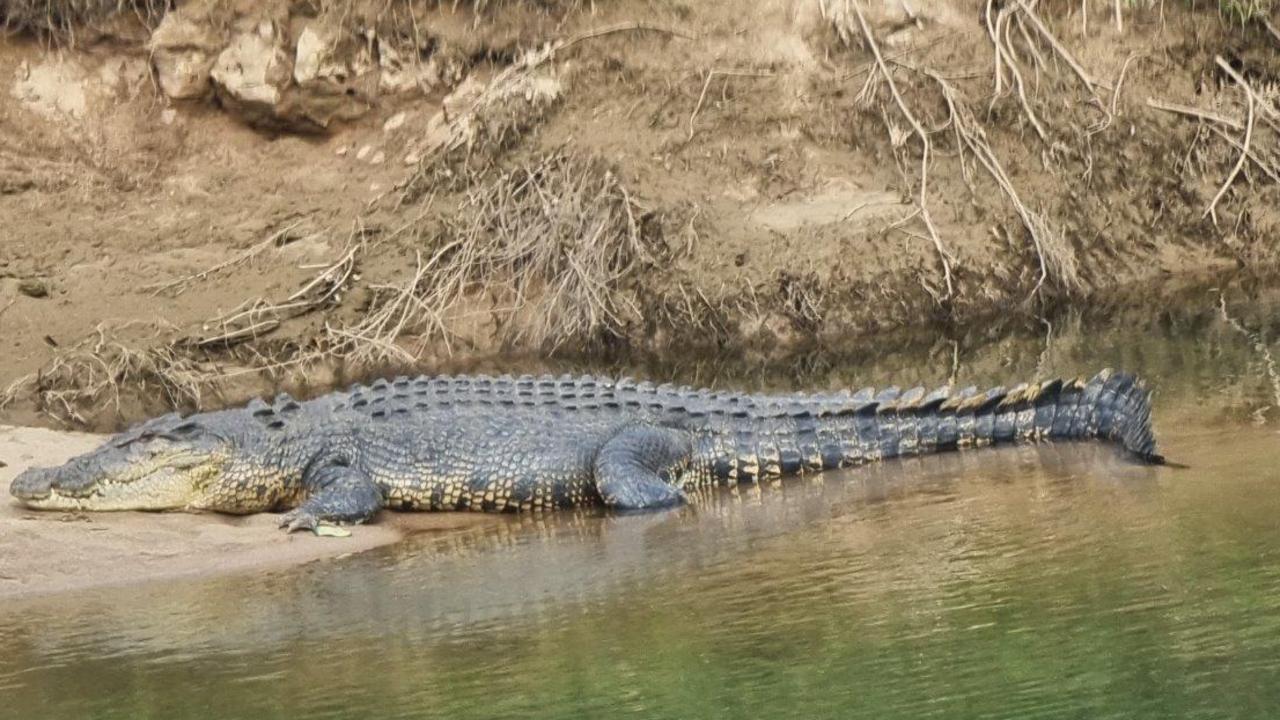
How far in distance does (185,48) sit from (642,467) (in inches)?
307

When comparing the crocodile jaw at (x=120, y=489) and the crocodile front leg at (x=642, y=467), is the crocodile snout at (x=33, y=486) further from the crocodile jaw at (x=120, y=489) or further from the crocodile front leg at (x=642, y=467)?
the crocodile front leg at (x=642, y=467)

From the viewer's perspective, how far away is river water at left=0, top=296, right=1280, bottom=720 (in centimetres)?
454

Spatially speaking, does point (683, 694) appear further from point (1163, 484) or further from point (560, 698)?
point (1163, 484)

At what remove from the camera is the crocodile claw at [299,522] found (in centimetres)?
797

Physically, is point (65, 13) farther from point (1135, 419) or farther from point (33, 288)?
point (1135, 419)

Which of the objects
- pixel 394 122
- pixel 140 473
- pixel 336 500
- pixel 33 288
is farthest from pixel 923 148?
pixel 140 473

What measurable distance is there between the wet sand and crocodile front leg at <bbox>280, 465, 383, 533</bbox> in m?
A: 0.07

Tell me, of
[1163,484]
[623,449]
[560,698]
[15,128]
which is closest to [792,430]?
[623,449]

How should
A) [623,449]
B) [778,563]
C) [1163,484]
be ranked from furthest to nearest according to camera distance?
1. [623,449]
2. [1163,484]
3. [778,563]

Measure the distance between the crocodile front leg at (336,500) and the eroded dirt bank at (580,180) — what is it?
3.21 meters

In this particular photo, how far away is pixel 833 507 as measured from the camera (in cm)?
726

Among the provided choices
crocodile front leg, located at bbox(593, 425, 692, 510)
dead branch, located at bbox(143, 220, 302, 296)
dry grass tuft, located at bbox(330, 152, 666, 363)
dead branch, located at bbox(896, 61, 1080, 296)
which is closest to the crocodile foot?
crocodile front leg, located at bbox(593, 425, 692, 510)

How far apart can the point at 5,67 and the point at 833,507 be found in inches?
379

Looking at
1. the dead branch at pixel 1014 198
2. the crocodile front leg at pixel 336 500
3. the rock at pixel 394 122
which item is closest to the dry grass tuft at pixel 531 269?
the rock at pixel 394 122
